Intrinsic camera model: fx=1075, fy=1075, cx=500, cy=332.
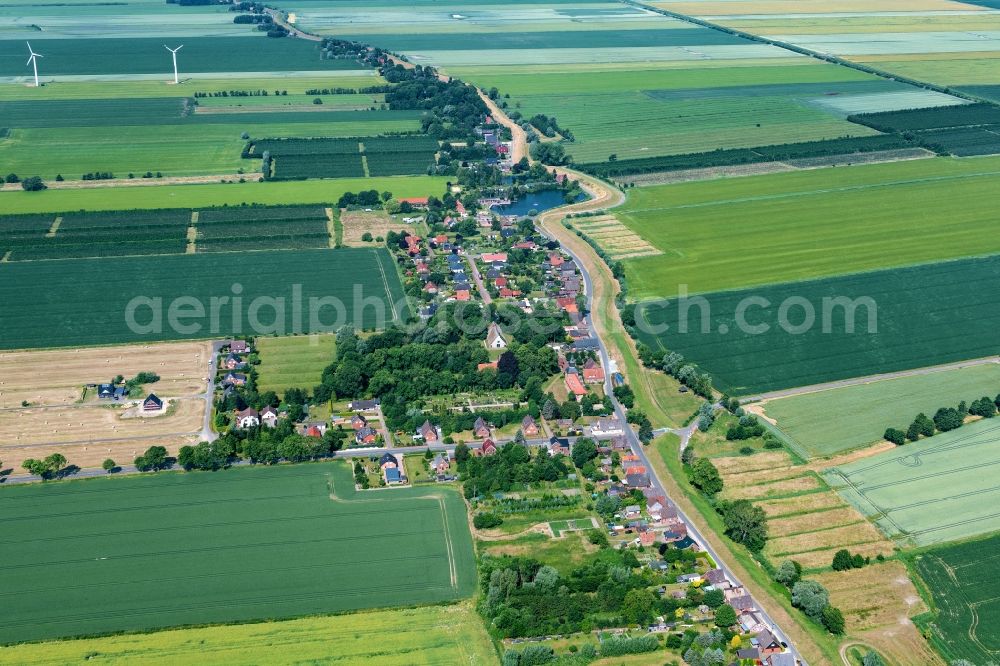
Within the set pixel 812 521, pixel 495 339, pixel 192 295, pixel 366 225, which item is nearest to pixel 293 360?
pixel 495 339

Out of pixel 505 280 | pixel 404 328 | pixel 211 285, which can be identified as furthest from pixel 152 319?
pixel 505 280

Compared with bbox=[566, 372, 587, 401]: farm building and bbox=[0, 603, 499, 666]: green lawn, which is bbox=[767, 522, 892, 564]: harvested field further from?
bbox=[566, 372, 587, 401]: farm building

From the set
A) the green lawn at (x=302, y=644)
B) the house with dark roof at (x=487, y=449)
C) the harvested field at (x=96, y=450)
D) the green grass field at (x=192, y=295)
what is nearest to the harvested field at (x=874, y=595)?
the green lawn at (x=302, y=644)

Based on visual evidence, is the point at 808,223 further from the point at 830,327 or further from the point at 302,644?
the point at 302,644

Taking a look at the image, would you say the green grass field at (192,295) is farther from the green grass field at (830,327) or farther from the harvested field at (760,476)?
the harvested field at (760,476)

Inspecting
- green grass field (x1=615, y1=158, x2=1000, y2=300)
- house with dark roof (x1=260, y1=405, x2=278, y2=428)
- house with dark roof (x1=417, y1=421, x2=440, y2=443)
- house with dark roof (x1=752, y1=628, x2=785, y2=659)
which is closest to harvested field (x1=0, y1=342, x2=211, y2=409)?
house with dark roof (x1=260, y1=405, x2=278, y2=428)

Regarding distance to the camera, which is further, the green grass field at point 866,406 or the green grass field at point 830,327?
the green grass field at point 830,327
